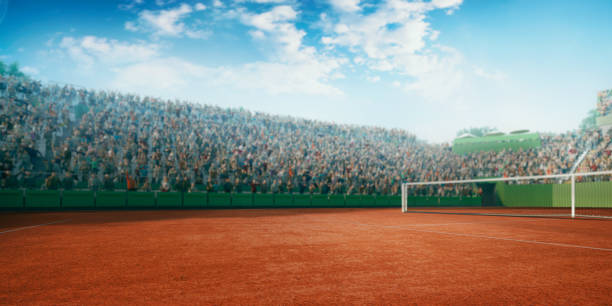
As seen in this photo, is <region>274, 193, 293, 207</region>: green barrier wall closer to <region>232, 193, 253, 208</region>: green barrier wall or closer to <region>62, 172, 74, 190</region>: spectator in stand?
<region>232, 193, 253, 208</region>: green barrier wall

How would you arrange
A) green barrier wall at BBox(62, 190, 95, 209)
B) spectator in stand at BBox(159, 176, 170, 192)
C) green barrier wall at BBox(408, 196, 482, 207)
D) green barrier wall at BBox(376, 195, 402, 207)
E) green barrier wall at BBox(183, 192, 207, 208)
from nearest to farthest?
green barrier wall at BBox(62, 190, 95, 209), spectator in stand at BBox(159, 176, 170, 192), green barrier wall at BBox(183, 192, 207, 208), green barrier wall at BBox(376, 195, 402, 207), green barrier wall at BBox(408, 196, 482, 207)

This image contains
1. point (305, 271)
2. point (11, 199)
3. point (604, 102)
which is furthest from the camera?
point (604, 102)

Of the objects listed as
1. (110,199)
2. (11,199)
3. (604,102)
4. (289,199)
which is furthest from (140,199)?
A: (604,102)

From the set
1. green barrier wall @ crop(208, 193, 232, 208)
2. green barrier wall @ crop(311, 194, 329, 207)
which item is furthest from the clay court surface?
green barrier wall @ crop(311, 194, 329, 207)

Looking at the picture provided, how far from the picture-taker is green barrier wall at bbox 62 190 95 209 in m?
16.7

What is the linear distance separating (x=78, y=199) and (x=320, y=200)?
12.9m

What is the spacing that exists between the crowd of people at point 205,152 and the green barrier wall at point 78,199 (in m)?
0.40

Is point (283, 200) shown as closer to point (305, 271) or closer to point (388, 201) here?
point (388, 201)

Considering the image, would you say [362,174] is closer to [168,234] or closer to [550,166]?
[550,166]

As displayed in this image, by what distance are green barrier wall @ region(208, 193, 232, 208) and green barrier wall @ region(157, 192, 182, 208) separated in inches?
64.0

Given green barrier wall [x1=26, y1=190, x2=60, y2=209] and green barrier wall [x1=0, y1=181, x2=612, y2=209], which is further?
green barrier wall [x1=0, y1=181, x2=612, y2=209]

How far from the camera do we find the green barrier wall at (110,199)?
17391mm

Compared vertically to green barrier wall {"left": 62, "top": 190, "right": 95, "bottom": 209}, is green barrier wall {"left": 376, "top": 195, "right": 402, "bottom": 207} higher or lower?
lower

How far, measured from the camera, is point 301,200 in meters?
22.8
